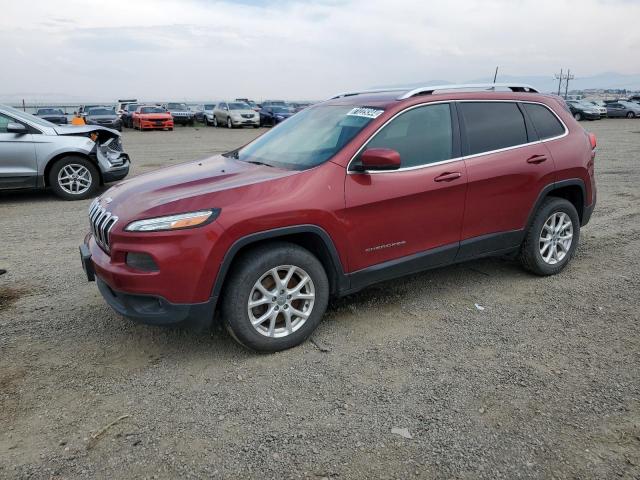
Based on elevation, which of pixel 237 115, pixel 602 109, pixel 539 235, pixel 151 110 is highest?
pixel 602 109

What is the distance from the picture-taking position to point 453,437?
2.70m

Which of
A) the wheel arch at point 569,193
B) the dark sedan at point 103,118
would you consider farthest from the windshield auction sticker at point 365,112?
the dark sedan at point 103,118

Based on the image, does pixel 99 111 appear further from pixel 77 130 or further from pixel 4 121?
pixel 4 121

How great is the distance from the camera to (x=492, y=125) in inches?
174

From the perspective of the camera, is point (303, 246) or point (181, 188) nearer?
point (181, 188)

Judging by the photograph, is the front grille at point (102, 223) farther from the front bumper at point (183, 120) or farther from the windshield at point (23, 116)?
the front bumper at point (183, 120)

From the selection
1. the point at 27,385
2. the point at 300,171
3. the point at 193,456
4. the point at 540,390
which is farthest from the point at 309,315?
the point at 27,385

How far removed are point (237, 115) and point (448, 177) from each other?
2898cm

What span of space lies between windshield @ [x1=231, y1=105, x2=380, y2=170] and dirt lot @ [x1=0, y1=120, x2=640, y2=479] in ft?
4.18

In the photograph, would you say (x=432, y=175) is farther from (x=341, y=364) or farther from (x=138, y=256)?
(x=138, y=256)

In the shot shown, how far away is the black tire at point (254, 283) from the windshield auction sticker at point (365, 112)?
3.87 ft

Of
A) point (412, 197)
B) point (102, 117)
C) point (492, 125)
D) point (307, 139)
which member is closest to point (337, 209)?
point (412, 197)

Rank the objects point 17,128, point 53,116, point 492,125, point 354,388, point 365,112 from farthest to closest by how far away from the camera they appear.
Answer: point 53,116
point 17,128
point 492,125
point 365,112
point 354,388

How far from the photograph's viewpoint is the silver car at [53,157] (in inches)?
324
